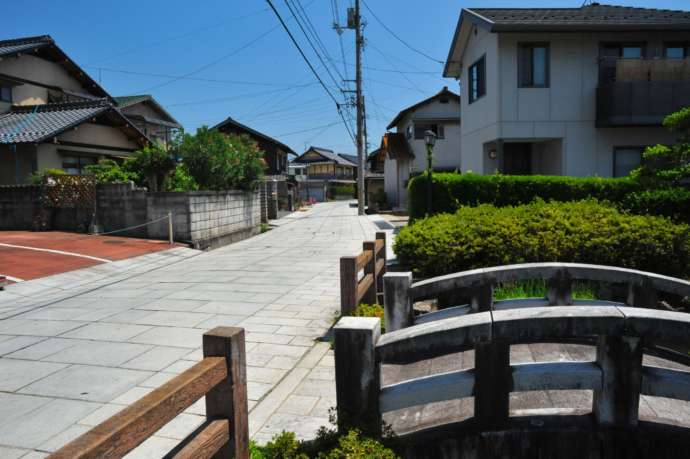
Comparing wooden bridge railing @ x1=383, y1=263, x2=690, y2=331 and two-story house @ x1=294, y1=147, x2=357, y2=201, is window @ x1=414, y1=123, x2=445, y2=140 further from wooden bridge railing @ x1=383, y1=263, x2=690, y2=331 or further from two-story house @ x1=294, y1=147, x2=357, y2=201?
two-story house @ x1=294, y1=147, x2=357, y2=201

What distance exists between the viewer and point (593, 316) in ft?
10.0

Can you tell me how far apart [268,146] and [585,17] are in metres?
32.5

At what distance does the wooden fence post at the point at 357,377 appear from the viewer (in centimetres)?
302

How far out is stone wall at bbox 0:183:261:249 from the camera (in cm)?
1478

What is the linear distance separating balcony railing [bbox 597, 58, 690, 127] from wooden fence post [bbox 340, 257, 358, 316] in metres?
13.1

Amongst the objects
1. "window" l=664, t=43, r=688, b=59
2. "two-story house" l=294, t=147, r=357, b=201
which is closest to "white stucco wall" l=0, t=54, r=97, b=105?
"window" l=664, t=43, r=688, b=59

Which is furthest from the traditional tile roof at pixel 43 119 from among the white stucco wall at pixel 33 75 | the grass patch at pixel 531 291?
the grass patch at pixel 531 291

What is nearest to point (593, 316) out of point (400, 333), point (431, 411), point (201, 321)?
point (400, 333)

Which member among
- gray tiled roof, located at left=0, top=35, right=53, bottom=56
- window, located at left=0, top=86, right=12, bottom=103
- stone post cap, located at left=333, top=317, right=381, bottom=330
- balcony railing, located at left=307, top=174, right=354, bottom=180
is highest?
gray tiled roof, located at left=0, top=35, right=53, bottom=56

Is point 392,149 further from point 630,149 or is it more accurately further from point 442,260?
point 442,260

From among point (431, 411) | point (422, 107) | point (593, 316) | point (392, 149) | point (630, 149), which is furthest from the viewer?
point (392, 149)

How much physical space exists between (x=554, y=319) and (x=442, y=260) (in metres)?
3.86

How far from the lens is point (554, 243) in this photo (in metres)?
6.84

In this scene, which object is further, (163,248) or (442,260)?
(163,248)
